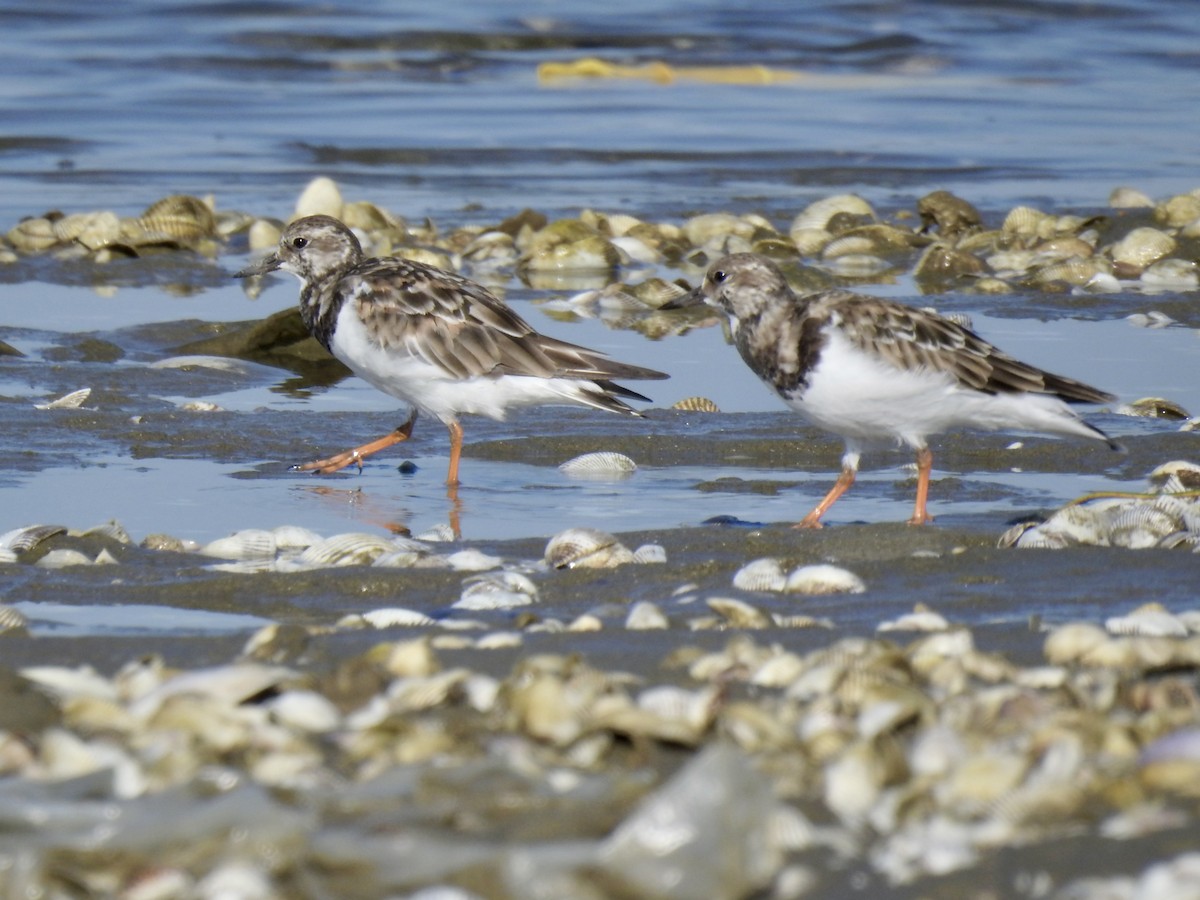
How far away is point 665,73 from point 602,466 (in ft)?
38.0

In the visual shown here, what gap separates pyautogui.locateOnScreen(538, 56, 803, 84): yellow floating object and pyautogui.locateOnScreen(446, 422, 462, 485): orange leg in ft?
35.7

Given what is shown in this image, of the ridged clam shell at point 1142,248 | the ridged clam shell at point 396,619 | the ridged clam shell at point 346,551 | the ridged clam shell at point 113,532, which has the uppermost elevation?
the ridged clam shell at point 1142,248

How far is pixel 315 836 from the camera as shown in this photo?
254 cm

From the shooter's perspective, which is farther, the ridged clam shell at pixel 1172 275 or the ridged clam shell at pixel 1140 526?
the ridged clam shell at pixel 1172 275

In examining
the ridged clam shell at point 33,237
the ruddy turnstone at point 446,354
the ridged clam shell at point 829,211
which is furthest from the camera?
the ridged clam shell at point 829,211

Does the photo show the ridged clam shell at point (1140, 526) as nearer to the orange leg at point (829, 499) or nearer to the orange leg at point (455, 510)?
the orange leg at point (829, 499)

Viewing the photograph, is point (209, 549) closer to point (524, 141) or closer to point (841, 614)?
point (841, 614)

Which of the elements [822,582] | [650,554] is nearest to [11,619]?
[650,554]

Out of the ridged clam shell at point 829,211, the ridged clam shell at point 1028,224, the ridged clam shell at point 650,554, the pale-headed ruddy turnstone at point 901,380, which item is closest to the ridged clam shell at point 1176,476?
the pale-headed ruddy turnstone at point 901,380

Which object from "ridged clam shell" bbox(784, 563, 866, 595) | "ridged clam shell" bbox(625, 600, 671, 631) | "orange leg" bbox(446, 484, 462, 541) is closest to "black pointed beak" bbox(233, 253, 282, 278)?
"orange leg" bbox(446, 484, 462, 541)

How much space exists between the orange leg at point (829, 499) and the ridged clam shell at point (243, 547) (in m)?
1.40

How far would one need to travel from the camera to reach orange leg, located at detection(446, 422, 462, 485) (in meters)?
6.00

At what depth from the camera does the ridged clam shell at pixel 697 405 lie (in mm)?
6508

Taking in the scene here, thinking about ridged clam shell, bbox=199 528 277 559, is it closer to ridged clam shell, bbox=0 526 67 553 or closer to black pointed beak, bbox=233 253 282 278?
ridged clam shell, bbox=0 526 67 553
